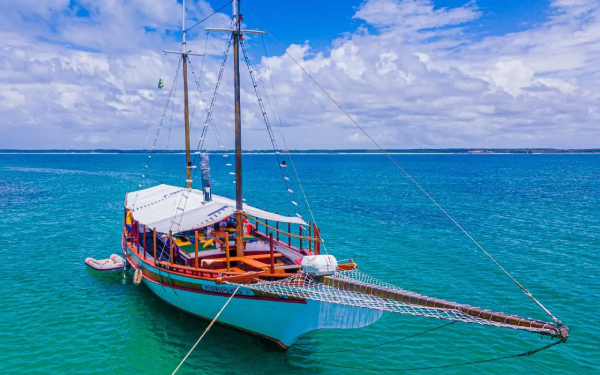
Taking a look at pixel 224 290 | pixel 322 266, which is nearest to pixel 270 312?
pixel 224 290

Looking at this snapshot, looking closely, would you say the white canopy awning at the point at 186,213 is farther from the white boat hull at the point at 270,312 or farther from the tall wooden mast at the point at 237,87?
the white boat hull at the point at 270,312

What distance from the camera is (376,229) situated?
40938 millimetres

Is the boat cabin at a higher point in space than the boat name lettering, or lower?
higher

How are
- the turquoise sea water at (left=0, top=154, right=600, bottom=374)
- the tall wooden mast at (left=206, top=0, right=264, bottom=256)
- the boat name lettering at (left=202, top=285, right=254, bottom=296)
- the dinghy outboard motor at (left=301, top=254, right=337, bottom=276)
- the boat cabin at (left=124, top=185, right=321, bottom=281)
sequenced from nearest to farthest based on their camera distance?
the dinghy outboard motor at (left=301, top=254, right=337, bottom=276), the boat name lettering at (left=202, top=285, right=254, bottom=296), the turquoise sea water at (left=0, top=154, right=600, bottom=374), the boat cabin at (left=124, top=185, right=321, bottom=281), the tall wooden mast at (left=206, top=0, right=264, bottom=256)

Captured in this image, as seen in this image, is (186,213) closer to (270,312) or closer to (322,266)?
(270,312)

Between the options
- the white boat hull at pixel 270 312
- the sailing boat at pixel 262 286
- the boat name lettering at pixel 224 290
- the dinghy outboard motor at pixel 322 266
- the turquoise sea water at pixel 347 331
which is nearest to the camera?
the sailing boat at pixel 262 286

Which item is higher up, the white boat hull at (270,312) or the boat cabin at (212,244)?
the boat cabin at (212,244)

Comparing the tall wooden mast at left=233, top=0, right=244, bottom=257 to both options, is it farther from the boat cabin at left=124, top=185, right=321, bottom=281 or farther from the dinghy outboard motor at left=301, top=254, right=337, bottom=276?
the dinghy outboard motor at left=301, top=254, right=337, bottom=276

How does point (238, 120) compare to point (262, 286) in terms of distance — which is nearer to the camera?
point (262, 286)

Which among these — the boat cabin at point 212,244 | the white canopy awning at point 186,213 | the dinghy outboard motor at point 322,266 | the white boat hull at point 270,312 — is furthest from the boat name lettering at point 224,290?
the white canopy awning at point 186,213

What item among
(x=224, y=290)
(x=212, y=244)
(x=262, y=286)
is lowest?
(x=224, y=290)

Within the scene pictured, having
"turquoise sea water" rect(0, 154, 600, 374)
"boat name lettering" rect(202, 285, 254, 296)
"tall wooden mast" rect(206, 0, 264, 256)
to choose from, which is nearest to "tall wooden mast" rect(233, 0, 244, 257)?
"tall wooden mast" rect(206, 0, 264, 256)

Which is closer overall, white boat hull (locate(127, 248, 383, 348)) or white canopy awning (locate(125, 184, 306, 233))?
white boat hull (locate(127, 248, 383, 348))

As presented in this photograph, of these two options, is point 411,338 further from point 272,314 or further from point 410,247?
point 410,247
